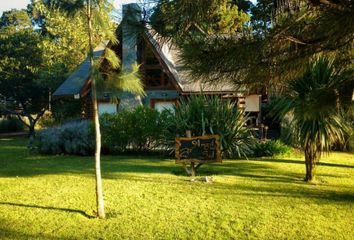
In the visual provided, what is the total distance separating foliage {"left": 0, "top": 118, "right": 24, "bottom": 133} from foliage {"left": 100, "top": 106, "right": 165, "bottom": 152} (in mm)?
18785

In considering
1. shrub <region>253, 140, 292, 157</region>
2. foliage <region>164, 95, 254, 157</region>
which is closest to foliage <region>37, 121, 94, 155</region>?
foliage <region>164, 95, 254, 157</region>

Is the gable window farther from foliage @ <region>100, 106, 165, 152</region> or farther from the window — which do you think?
foliage @ <region>100, 106, 165, 152</region>

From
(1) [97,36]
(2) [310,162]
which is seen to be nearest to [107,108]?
(2) [310,162]

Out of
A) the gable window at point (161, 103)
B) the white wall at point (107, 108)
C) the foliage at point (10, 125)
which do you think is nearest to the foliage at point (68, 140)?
the white wall at point (107, 108)

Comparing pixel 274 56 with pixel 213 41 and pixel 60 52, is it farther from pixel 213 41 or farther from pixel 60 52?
pixel 60 52

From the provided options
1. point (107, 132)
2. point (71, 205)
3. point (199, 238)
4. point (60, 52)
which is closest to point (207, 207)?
point (199, 238)

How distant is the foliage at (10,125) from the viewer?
1244 inches

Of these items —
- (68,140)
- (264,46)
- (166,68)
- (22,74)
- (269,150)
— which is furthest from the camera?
(22,74)

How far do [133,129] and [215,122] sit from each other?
4.32m

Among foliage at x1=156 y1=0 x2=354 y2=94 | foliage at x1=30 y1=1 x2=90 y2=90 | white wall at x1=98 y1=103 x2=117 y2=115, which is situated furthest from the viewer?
foliage at x1=30 y1=1 x2=90 y2=90

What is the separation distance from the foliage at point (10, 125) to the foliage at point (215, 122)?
22862 millimetres

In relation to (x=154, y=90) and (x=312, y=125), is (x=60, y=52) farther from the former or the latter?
(x=312, y=125)

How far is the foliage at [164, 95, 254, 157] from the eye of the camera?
508 inches

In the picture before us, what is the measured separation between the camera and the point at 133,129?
15953 mm
